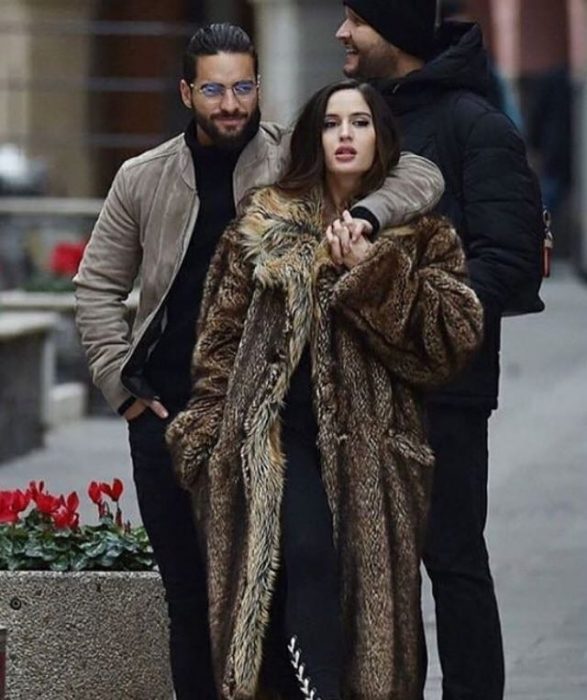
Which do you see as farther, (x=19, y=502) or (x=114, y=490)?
(x=19, y=502)

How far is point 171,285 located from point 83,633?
1.11m

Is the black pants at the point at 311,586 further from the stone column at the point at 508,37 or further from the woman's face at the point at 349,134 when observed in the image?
the stone column at the point at 508,37

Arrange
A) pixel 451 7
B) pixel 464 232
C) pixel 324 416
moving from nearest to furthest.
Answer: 1. pixel 324 416
2. pixel 464 232
3. pixel 451 7

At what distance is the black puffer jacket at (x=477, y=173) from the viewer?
643cm

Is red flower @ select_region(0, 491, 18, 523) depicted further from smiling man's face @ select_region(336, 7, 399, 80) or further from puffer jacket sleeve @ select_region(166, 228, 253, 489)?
smiling man's face @ select_region(336, 7, 399, 80)

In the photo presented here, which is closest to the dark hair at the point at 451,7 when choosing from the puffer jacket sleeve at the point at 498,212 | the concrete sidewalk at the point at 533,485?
the concrete sidewalk at the point at 533,485

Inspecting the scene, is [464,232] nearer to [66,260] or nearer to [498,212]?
[498,212]

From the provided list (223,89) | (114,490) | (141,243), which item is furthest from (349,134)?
(114,490)

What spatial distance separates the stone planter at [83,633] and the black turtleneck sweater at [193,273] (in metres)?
0.77

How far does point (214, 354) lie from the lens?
20.5ft

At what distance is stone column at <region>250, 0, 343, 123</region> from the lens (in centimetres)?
2381

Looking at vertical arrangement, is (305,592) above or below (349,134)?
below

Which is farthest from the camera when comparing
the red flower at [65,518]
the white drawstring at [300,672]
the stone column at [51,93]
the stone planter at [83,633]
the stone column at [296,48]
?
the stone column at [51,93]

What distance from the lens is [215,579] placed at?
624 cm
